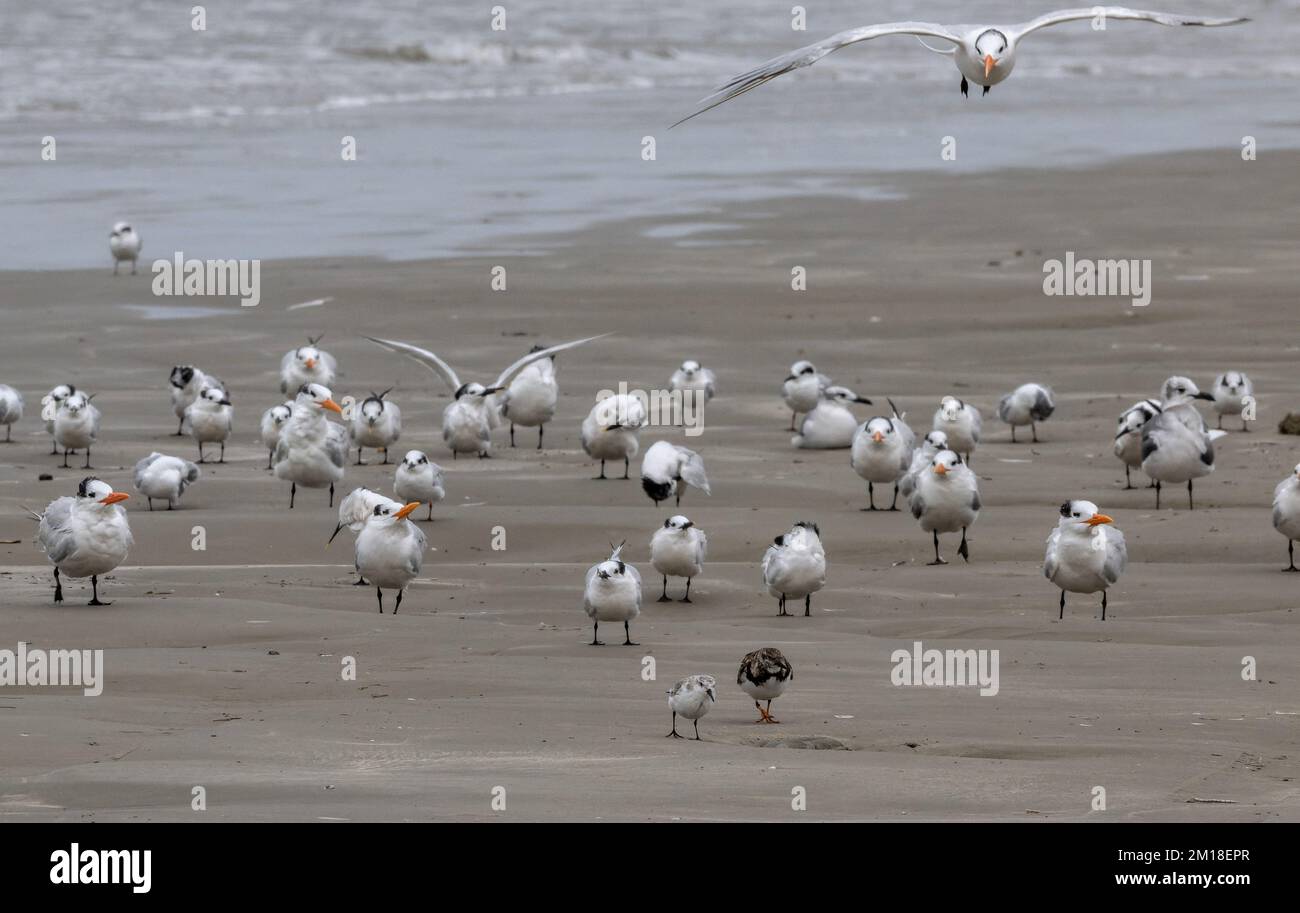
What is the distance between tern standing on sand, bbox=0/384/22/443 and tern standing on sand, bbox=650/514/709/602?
610 centimetres

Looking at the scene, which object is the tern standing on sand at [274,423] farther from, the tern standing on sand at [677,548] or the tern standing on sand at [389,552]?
the tern standing on sand at [677,548]

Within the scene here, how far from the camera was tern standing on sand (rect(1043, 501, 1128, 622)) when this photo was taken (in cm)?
1018

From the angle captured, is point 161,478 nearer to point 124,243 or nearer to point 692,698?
point 692,698

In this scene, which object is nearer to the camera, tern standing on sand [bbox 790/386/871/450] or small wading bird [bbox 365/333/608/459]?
small wading bird [bbox 365/333/608/459]

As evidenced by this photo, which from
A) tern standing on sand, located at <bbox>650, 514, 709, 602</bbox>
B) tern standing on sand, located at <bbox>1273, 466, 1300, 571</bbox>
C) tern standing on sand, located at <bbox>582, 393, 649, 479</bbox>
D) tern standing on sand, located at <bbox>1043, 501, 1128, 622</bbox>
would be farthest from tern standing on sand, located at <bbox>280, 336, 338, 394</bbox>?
tern standing on sand, located at <bbox>1273, 466, 1300, 571</bbox>

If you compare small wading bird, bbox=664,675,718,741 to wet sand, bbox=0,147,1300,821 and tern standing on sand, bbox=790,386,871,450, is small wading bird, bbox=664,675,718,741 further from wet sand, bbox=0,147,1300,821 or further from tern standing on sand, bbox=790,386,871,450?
tern standing on sand, bbox=790,386,871,450

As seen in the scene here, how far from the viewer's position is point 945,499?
11.7 metres

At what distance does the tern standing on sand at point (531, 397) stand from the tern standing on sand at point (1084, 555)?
5360 mm

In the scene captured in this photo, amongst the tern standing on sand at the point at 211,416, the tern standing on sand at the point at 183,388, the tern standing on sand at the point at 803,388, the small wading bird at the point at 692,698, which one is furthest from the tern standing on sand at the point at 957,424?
the small wading bird at the point at 692,698

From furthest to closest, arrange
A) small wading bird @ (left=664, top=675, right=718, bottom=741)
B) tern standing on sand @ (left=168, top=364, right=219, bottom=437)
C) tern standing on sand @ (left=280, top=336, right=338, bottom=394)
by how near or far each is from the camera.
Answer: tern standing on sand @ (left=280, top=336, right=338, bottom=394), tern standing on sand @ (left=168, top=364, right=219, bottom=437), small wading bird @ (left=664, top=675, right=718, bottom=741)

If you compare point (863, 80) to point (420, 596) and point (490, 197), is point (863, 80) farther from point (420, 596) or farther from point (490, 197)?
point (420, 596)

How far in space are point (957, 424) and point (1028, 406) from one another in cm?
105

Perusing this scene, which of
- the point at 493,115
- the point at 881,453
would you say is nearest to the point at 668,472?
the point at 881,453

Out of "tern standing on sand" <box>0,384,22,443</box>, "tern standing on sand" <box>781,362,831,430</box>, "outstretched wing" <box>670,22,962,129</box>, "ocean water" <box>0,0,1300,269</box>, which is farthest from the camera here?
"ocean water" <box>0,0,1300,269</box>
